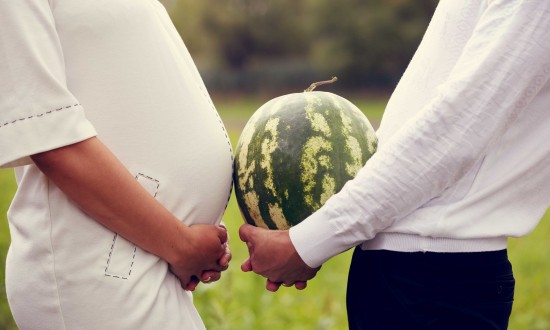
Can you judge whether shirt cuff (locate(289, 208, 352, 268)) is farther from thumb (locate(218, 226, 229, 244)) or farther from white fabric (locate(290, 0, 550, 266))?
thumb (locate(218, 226, 229, 244))

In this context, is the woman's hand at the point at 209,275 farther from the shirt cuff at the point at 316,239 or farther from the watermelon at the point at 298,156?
the shirt cuff at the point at 316,239

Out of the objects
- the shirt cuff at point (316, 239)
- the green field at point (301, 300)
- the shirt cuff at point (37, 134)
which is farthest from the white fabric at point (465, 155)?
the green field at point (301, 300)

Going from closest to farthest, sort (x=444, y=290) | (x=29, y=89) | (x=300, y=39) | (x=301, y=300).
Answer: (x=29, y=89) → (x=444, y=290) → (x=301, y=300) → (x=300, y=39)

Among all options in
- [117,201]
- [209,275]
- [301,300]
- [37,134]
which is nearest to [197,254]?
[209,275]

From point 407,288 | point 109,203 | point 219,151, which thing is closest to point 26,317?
point 109,203

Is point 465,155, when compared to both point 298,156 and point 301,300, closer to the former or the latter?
point 298,156

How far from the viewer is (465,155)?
1.76 m

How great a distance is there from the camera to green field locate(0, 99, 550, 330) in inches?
164

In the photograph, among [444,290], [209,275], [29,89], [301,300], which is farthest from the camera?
[301,300]

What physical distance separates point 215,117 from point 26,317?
759 mm

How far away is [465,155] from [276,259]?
1.92 feet

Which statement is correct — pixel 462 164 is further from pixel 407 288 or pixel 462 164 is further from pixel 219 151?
pixel 219 151

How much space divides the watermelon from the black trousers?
257mm

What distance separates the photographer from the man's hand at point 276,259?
1.96 m
